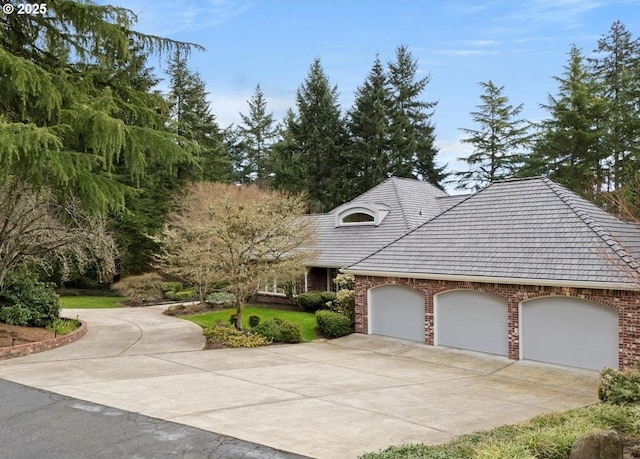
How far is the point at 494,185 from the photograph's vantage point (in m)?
18.1

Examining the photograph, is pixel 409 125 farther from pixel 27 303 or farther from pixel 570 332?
pixel 27 303

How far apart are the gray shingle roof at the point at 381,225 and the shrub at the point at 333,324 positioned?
4.38 metres

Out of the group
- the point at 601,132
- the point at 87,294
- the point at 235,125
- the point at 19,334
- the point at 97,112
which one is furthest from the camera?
the point at 235,125

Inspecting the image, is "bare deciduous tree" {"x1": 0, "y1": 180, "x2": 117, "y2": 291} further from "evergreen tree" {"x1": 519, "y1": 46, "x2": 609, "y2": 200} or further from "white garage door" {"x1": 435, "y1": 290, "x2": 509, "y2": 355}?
"evergreen tree" {"x1": 519, "y1": 46, "x2": 609, "y2": 200}

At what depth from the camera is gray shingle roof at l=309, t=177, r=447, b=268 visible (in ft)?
74.1

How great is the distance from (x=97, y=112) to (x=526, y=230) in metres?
12.1

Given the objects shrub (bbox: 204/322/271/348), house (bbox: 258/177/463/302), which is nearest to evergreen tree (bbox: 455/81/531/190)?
house (bbox: 258/177/463/302)

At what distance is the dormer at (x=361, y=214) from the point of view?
947 inches

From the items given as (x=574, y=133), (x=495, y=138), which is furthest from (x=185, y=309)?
(x=495, y=138)

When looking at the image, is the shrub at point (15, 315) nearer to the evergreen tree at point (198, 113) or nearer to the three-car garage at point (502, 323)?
the three-car garage at point (502, 323)

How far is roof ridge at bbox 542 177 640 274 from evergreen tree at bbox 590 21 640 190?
11.7 m

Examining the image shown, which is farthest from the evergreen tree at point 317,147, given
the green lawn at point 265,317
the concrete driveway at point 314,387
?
the concrete driveway at point 314,387

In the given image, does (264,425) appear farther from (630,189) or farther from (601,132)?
(601,132)

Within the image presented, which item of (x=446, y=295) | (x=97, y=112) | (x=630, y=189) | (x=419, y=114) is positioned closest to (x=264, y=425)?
(x=97, y=112)
